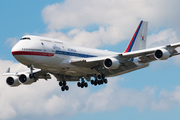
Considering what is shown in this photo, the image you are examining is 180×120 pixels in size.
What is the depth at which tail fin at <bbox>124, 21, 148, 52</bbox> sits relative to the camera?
54022mm

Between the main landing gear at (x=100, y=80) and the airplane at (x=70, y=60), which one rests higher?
the airplane at (x=70, y=60)

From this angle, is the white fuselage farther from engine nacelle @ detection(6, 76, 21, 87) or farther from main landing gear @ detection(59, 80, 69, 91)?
engine nacelle @ detection(6, 76, 21, 87)

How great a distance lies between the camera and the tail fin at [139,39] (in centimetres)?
5402

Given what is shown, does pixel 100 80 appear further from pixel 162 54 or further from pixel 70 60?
pixel 162 54

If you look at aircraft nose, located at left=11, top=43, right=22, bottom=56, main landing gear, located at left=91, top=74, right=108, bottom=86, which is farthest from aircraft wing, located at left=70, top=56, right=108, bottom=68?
aircraft nose, located at left=11, top=43, right=22, bottom=56

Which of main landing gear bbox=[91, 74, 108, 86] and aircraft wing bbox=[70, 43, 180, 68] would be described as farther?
main landing gear bbox=[91, 74, 108, 86]

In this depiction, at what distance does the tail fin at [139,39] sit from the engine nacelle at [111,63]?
40.8 ft

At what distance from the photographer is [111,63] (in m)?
41.3

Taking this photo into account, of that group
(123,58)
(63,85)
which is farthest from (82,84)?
(123,58)

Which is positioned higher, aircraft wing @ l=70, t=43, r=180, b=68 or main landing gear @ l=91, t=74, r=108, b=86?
aircraft wing @ l=70, t=43, r=180, b=68

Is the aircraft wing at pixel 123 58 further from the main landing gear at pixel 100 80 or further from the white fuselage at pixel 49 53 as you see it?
the main landing gear at pixel 100 80

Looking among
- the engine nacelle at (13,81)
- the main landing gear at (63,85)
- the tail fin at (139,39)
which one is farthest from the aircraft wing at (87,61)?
A: the engine nacelle at (13,81)

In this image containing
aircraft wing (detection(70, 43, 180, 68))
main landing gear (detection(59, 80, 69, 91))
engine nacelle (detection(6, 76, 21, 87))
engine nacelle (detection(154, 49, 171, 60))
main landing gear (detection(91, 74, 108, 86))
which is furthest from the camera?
engine nacelle (detection(6, 76, 21, 87))

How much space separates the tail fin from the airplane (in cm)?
517
